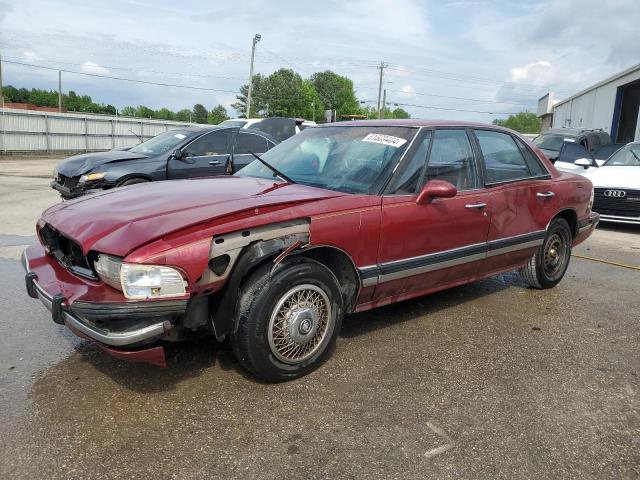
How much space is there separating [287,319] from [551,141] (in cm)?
1190

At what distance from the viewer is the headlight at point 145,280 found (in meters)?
2.65

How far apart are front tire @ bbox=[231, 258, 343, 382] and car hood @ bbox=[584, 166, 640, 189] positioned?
7.26 meters

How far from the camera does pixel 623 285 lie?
563cm

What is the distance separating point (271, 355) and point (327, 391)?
41 centimetres

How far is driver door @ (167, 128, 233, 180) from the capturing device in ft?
27.7

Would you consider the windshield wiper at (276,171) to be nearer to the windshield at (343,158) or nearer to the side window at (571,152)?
the windshield at (343,158)

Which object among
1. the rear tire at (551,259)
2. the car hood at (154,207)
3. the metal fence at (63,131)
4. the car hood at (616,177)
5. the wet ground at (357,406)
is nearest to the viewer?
the wet ground at (357,406)

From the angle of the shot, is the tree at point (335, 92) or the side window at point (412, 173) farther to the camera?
the tree at point (335, 92)

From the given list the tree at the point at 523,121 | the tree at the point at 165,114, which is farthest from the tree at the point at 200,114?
the tree at the point at 523,121

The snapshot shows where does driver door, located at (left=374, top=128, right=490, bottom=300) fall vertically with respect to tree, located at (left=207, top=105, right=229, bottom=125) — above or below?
below

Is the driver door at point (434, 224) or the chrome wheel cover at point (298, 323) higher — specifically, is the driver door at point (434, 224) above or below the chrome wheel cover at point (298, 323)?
above

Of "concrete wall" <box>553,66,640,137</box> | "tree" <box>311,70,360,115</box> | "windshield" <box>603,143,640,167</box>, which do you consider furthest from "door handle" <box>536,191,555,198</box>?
"tree" <box>311,70,360,115</box>

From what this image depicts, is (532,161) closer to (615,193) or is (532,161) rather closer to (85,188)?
(615,193)

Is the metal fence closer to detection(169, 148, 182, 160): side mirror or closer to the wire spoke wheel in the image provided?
detection(169, 148, 182, 160): side mirror
